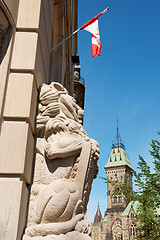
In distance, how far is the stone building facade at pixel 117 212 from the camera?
9531 centimetres

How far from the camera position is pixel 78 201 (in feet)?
11.1

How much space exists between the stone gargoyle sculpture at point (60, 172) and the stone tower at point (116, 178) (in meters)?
102

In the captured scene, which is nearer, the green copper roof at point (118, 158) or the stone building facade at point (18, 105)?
the stone building facade at point (18, 105)

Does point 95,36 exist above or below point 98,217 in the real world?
above

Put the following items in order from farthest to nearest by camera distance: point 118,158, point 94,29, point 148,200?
point 118,158 → point 148,200 → point 94,29

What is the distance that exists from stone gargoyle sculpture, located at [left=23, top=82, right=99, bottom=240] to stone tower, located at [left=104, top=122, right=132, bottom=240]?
10216cm

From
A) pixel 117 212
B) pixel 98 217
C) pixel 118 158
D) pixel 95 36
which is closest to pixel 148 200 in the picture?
pixel 95 36

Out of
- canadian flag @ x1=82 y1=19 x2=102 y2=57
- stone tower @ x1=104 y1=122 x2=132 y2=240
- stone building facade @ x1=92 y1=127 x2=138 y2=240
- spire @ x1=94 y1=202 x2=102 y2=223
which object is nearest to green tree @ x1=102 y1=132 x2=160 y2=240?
canadian flag @ x1=82 y1=19 x2=102 y2=57

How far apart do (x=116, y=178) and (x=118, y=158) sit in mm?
8702

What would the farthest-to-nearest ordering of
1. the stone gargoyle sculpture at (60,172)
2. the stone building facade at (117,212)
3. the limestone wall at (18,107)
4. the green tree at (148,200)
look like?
the stone building facade at (117,212), the green tree at (148,200), the stone gargoyle sculpture at (60,172), the limestone wall at (18,107)

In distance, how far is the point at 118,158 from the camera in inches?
4486

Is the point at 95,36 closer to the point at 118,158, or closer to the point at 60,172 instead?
the point at 60,172

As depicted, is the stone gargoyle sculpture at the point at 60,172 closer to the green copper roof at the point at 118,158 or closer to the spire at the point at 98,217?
the green copper roof at the point at 118,158

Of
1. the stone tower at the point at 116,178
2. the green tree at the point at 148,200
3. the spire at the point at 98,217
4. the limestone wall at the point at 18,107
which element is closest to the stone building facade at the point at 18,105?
the limestone wall at the point at 18,107
